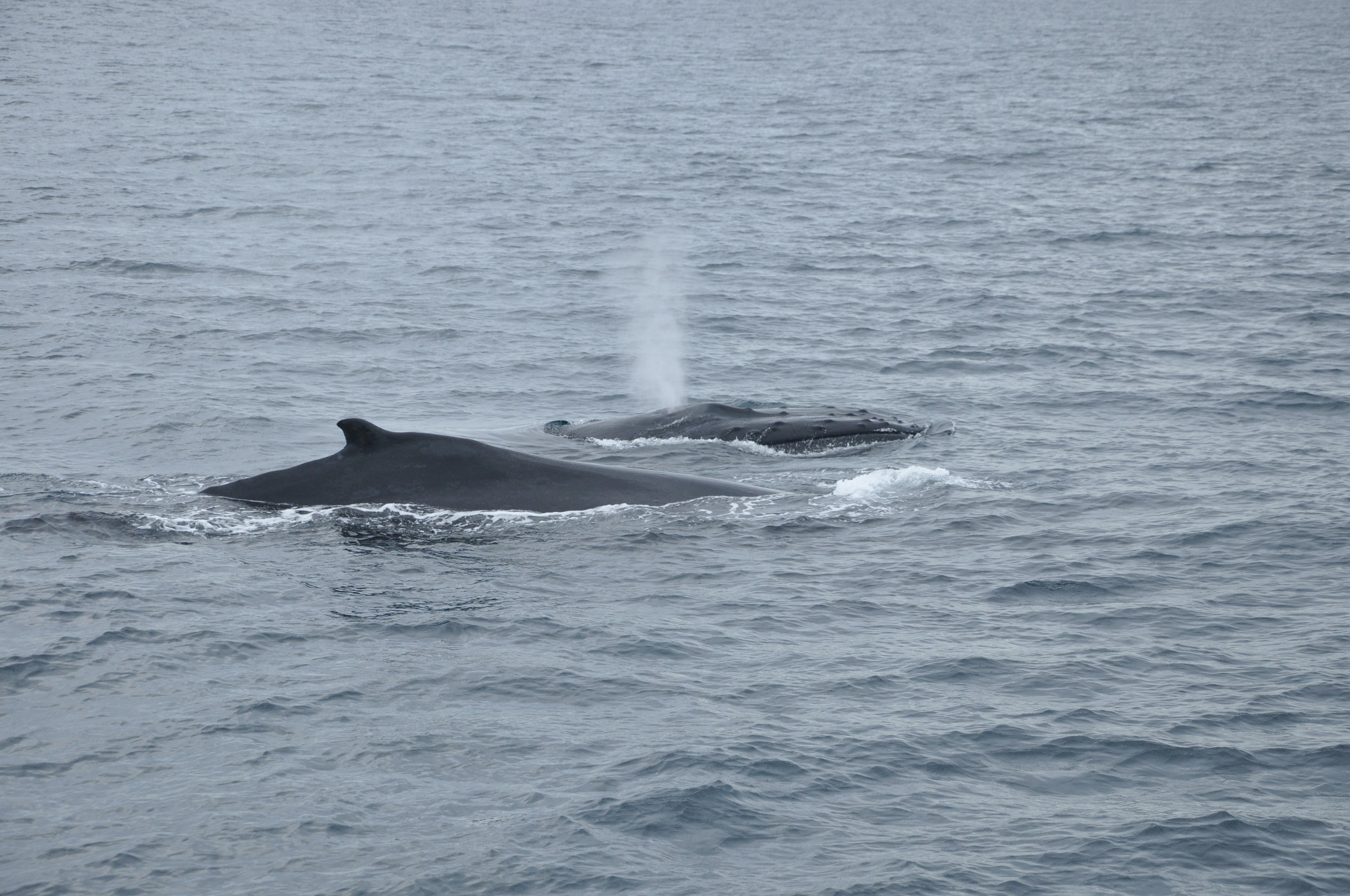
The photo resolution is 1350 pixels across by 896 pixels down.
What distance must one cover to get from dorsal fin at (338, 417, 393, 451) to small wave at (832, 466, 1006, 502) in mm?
5550

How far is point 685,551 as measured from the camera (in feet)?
53.4

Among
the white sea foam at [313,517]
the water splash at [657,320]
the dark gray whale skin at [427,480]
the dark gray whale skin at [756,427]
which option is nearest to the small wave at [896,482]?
the dark gray whale skin at [756,427]

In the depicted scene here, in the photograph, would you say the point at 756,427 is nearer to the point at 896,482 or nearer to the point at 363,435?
the point at 896,482

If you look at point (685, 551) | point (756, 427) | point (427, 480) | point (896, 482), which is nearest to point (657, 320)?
point (756, 427)

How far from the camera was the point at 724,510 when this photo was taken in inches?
691

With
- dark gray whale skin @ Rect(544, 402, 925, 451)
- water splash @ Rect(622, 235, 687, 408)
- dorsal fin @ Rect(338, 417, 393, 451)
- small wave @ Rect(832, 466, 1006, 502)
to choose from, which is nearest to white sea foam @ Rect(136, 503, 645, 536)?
dorsal fin @ Rect(338, 417, 393, 451)

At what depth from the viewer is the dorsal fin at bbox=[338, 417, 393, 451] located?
650 inches

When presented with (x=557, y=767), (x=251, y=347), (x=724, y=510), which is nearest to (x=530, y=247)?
(x=251, y=347)

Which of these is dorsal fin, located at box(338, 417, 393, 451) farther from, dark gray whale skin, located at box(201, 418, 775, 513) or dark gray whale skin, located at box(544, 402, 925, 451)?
dark gray whale skin, located at box(544, 402, 925, 451)

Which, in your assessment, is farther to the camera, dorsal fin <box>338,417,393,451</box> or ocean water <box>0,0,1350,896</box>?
dorsal fin <box>338,417,393,451</box>

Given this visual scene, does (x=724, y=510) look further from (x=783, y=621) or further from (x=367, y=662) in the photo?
(x=367, y=662)

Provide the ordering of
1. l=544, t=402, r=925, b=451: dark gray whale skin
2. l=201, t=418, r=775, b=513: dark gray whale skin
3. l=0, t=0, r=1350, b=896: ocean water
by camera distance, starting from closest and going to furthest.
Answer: l=0, t=0, r=1350, b=896: ocean water < l=201, t=418, r=775, b=513: dark gray whale skin < l=544, t=402, r=925, b=451: dark gray whale skin

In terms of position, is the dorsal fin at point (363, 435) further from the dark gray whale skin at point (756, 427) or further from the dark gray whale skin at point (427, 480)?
the dark gray whale skin at point (756, 427)

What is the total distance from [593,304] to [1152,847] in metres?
24.3
